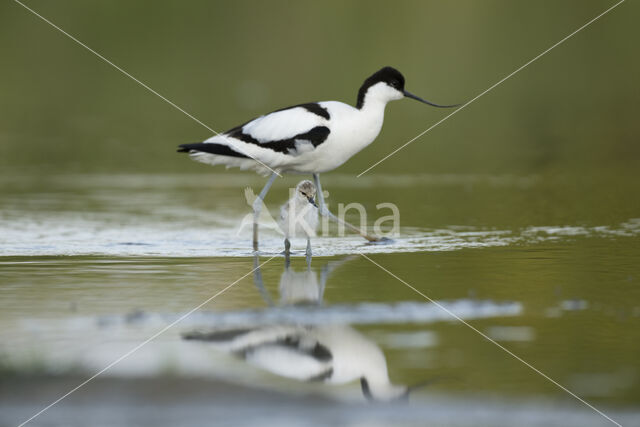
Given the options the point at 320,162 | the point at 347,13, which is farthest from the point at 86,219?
the point at 347,13

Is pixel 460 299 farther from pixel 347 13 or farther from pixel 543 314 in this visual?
pixel 347 13

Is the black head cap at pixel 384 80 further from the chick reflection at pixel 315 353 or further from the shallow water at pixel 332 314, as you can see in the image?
the chick reflection at pixel 315 353

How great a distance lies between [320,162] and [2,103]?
23.6 meters

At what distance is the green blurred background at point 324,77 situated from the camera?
747 inches

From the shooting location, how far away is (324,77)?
3344cm

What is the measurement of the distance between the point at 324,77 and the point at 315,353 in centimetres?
2856

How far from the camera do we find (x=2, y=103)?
30.9 m

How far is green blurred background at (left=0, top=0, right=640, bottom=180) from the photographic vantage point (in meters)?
19.0

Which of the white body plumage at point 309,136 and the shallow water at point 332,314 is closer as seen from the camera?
the shallow water at point 332,314

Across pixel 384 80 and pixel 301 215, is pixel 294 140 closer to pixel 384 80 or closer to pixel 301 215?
pixel 301 215

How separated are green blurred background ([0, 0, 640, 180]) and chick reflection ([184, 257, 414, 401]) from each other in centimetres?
998

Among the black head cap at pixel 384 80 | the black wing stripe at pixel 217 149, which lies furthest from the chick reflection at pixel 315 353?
the black head cap at pixel 384 80

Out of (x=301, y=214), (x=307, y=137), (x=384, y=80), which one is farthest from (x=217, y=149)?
(x=384, y=80)

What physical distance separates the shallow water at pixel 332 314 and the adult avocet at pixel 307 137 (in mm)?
767
